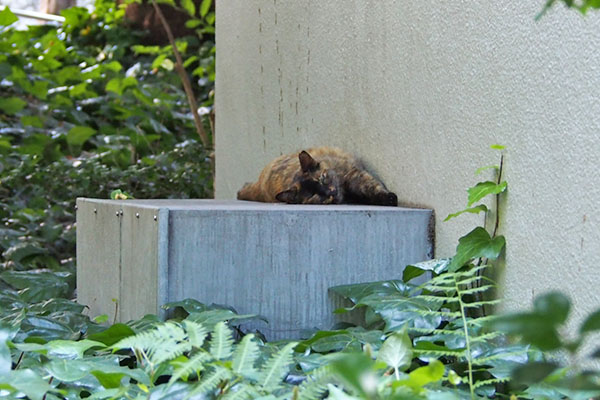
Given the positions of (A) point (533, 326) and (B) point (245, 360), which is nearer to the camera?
(A) point (533, 326)

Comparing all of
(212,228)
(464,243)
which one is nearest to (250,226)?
(212,228)

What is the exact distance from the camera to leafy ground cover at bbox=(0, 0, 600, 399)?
110 centimetres

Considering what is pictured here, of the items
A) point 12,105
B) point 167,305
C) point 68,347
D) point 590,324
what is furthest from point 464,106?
point 12,105

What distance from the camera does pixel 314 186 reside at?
332 cm

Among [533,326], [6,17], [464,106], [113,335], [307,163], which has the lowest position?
[113,335]

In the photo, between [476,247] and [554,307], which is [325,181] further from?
[554,307]

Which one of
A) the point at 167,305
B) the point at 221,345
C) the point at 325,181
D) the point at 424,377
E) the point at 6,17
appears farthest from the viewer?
the point at 6,17

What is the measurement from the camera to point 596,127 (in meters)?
1.70

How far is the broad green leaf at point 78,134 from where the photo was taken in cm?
795

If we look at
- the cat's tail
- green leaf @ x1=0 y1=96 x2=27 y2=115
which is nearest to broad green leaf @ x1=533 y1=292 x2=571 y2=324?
the cat's tail

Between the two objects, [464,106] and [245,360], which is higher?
[464,106]

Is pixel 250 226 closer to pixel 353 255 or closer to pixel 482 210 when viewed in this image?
pixel 353 255

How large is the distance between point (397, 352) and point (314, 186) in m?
2.09

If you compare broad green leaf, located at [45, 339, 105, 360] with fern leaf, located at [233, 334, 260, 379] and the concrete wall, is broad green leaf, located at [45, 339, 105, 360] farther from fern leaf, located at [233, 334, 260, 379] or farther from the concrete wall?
the concrete wall
